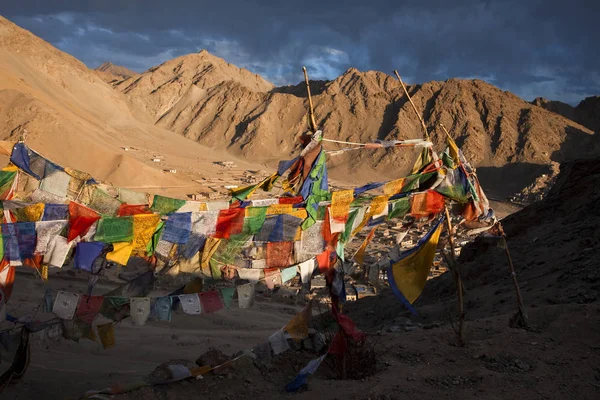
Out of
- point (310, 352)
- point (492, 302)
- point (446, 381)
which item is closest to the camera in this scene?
point (446, 381)

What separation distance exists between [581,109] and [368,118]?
2270cm

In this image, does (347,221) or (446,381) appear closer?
(446,381)

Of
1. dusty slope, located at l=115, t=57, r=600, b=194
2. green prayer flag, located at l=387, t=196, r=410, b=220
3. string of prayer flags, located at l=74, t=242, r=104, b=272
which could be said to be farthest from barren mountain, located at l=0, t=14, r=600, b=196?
green prayer flag, located at l=387, t=196, r=410, b=220

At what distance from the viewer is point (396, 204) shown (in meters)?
5.66

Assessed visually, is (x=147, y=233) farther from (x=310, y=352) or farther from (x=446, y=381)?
(x=446, y=381)

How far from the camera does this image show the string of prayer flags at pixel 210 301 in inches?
205

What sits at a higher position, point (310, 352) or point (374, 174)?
point (374, 174)

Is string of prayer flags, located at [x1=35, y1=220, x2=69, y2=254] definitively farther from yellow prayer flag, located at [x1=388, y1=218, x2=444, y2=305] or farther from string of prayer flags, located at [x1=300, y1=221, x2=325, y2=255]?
yellow prayer flag, located at [x1=388, y1=218, x2=444, y2=305]

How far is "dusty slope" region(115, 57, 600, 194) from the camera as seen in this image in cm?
4488

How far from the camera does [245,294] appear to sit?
17.0 feet

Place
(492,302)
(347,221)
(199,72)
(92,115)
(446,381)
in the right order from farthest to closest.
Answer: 1. (199,72)
2. (92,115)
3. (492,302)
4. (347,221)
5. (446,381)

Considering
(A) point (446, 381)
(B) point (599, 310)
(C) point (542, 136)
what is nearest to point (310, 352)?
(A) point (446, 381)

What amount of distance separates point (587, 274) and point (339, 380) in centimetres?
440

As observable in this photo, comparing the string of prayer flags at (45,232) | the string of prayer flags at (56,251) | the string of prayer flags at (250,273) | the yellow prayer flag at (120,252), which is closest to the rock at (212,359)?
the string of prayer flags at (250,273)
